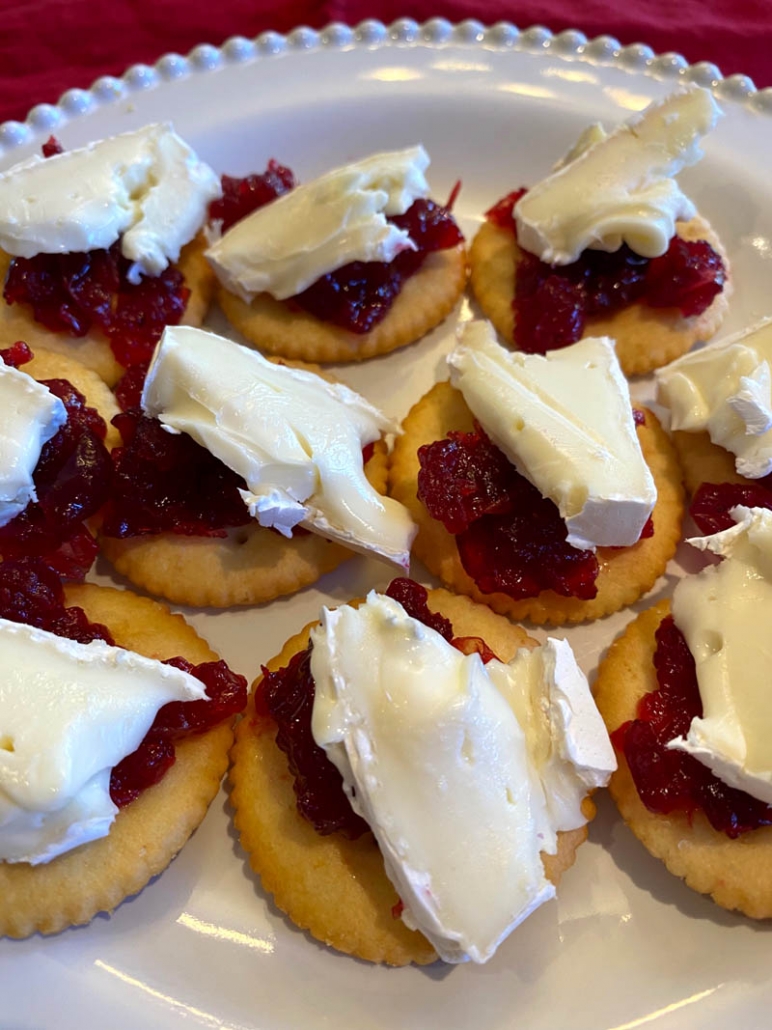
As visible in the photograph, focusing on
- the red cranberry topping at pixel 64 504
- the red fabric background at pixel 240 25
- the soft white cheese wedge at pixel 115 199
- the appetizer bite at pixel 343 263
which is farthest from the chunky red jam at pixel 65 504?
the red fabric background at pixel 240 25

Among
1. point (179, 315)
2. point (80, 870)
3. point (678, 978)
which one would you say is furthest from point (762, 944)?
point (179, 315)

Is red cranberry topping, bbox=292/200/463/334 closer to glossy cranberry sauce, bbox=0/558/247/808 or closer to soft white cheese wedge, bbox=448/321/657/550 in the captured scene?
soft white cheese wedge, bbox=448/321/657/550

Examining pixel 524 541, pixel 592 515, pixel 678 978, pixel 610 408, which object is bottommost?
pixel 678 978

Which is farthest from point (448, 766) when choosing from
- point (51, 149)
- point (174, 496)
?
point (51, 149)

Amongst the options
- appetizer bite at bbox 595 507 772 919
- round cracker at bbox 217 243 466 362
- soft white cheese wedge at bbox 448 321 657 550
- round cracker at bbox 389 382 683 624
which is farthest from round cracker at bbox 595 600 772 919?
round cracker at bbox 217 243 466 362

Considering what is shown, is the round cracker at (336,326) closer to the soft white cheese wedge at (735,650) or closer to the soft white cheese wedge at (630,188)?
the soft white cheese wedge at (630,188)

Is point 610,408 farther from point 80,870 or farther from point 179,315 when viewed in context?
point 80,870

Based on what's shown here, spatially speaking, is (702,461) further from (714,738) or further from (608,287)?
(714,738)
